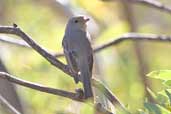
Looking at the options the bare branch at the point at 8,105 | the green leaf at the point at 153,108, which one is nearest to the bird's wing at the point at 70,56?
the bare branch at the point at 8,105

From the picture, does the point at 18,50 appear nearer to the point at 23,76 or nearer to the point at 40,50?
the point at 23,76

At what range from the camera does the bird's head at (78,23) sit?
4.14 m

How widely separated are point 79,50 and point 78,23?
588mm

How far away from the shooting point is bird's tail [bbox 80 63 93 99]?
271 centimetres

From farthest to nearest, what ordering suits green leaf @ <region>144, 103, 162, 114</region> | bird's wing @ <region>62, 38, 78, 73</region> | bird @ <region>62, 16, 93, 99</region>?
bird's wing @ <region>62, 38, 78, 73</region>
bird @ <region>62, 16, 93, 99</region>
green leaf @ <region>144, 103, 162, 114</region>

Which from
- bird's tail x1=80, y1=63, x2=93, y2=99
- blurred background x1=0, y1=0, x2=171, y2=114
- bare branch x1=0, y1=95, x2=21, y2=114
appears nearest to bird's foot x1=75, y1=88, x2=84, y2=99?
bird's tail x1=80, y1=63, x2=93, y2=99

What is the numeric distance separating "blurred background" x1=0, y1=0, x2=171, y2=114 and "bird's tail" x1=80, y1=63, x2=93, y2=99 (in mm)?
257

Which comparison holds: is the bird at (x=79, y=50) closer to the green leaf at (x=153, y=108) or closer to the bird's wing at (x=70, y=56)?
the bird's wing at (x=70, y=56)

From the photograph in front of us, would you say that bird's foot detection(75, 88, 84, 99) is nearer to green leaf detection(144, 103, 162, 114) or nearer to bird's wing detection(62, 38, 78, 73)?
green leaf detection(144, 103, 162, 114)

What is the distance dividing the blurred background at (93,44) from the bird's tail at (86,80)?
0.26m

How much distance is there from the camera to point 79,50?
12.2ft

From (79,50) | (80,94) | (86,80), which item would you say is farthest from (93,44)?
(80,94)

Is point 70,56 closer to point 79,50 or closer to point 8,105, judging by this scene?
point 79,50

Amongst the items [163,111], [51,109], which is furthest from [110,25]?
[163,111]
